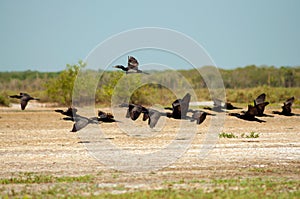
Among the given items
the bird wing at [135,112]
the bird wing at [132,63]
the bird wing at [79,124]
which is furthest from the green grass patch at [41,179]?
the bird wing at [135,112]

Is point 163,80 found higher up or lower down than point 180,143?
higher up

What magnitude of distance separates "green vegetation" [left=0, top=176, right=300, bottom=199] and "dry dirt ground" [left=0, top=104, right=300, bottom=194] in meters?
0.20

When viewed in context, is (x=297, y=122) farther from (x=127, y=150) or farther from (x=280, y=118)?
(x=127, y=150)

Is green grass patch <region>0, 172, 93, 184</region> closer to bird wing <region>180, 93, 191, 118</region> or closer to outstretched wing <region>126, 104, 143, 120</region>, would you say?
outstretched wing <region>126, 104, 143, 120</region>

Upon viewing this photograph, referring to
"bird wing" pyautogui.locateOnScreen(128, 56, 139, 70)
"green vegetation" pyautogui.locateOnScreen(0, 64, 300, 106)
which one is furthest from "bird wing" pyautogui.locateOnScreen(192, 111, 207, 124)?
"green vegetation" pyautogui.locateOnScreen(0, 64, 300, 106)

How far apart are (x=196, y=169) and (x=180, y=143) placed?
5.78 m

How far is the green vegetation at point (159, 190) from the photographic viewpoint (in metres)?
10.3

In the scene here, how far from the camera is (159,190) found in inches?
420

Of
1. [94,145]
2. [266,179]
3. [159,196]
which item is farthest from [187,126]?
[159,196]

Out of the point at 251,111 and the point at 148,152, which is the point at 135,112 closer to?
the point at 148,152

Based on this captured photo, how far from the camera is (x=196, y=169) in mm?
13328

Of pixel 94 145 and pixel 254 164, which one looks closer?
pixel 254 164

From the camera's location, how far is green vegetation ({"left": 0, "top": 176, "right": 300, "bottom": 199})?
1027 cm

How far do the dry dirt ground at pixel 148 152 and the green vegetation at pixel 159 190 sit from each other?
0.20 meters
